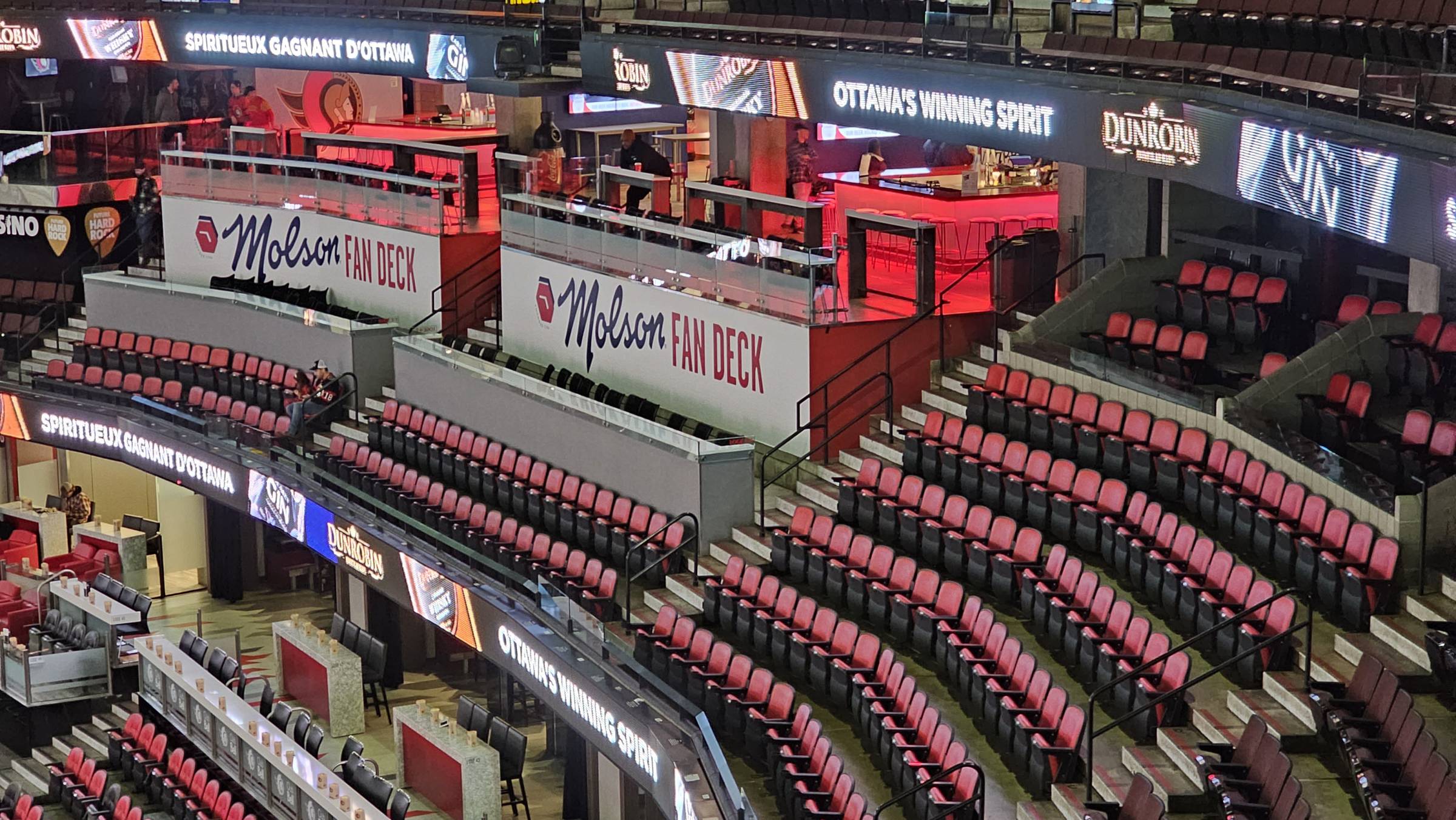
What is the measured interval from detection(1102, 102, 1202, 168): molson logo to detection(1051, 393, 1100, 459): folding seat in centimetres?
170

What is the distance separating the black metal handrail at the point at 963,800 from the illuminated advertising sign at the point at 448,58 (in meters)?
13.4

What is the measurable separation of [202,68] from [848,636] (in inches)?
754

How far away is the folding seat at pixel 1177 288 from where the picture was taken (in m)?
15.8

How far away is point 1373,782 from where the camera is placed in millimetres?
9016

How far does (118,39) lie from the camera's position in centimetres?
2533

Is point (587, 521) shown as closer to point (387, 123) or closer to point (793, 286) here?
point (793, 286)

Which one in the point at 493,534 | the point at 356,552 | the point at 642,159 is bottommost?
the point at 356,552

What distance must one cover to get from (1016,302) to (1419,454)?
5.53 metres

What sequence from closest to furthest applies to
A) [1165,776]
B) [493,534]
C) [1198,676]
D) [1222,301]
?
[1165,776] → [1198,676] → [1222,301] → [493,534]

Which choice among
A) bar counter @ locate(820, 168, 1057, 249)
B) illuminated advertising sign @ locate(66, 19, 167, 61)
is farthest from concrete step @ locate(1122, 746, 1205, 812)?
illuminated advertising sign @ locate(66, 19, 167, 61)

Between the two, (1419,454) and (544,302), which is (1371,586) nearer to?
(1419,454)

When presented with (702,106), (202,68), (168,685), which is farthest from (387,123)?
(168,685)

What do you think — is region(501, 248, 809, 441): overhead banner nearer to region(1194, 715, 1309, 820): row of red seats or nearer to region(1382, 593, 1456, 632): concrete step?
region(1382, 593, 1456, 632): concrete step

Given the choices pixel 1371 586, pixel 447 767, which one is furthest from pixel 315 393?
pixel 1371 586
